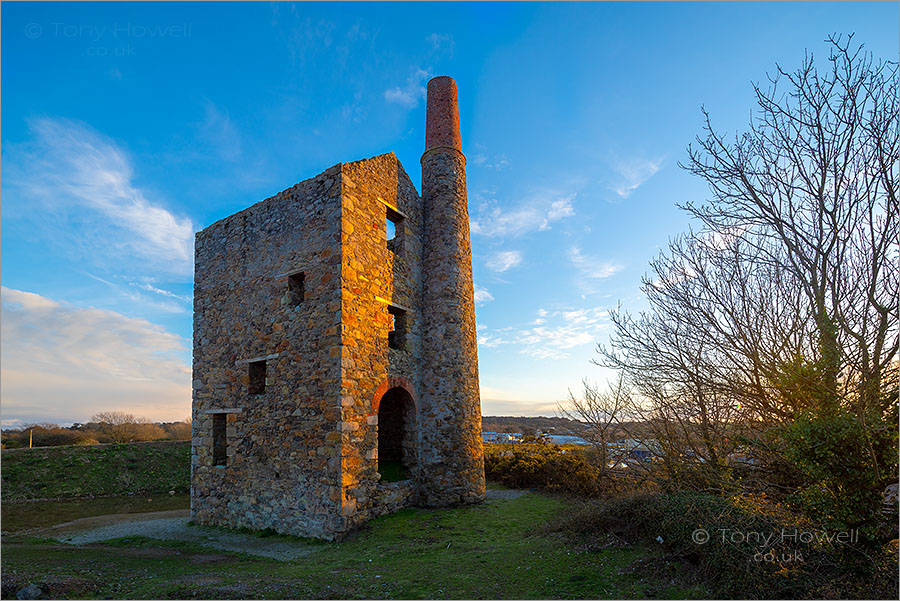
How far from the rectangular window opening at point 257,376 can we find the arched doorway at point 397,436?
3022 millimetres

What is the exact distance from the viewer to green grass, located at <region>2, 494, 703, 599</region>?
629cm

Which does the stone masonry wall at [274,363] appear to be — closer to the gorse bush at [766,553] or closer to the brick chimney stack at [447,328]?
the brick chimney stack at [447,328]

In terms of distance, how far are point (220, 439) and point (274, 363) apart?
10.5 ft

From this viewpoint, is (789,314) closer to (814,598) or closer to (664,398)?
(664,398)

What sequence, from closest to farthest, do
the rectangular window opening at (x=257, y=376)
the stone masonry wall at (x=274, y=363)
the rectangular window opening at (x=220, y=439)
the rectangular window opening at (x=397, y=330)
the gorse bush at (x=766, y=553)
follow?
the gorse bush at (x=766, y=553)
the stone masonry wall at (x=274, y=363)
the rectangular window opening at (x=257, y=376)
the rectangular window opening at (x=220, y=439)
the rectangular window opening at (x=397, y=330)

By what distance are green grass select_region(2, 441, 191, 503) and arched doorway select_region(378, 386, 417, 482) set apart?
14076 millimetres

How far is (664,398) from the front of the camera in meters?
9.16

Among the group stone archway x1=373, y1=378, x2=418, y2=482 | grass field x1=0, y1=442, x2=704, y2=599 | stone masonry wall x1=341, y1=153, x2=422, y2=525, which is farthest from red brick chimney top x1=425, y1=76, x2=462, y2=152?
grass field x1=0, y1=442, x2=704, y2=599

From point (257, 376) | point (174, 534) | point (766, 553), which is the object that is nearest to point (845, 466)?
point (766, 553)

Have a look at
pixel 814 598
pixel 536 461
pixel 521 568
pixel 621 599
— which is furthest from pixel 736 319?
pixel 536 461

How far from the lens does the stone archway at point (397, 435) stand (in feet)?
41.4

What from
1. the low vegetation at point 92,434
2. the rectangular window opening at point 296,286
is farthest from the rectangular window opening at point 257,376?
the low vegetation at point 92,434

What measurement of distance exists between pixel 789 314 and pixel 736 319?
75 cm

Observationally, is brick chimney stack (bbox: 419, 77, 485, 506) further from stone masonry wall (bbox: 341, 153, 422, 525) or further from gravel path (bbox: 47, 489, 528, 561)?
gravel path (bbox: 47, 489, 528, 561)
